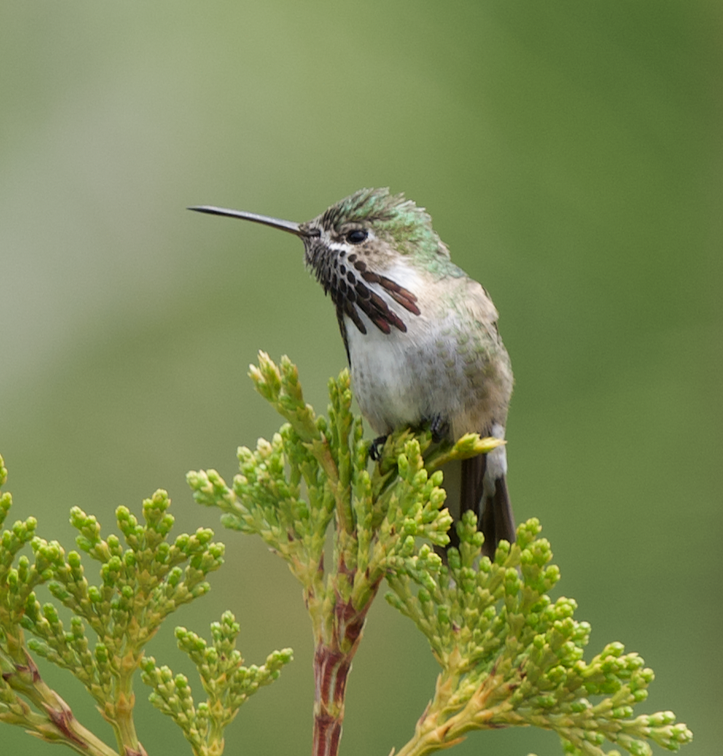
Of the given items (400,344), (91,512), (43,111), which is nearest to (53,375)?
(91,512)

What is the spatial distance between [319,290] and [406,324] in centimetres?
204

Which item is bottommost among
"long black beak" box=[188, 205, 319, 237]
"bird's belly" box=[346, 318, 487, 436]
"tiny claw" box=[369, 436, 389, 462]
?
"tiny claw" box=[369, 436, 389, 462]

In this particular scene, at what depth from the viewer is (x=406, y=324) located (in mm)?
1976

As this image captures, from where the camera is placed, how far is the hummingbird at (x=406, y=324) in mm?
1963

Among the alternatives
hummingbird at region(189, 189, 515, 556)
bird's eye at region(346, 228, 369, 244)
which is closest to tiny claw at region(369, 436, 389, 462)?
hummingbird at region(189, 189, 515, 556)

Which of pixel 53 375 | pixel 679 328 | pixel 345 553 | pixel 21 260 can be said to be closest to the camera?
pixel 345 553

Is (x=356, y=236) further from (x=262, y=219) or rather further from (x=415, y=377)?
(x=415, y=377)

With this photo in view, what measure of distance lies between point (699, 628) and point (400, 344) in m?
1.97

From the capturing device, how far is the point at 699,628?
3277mm

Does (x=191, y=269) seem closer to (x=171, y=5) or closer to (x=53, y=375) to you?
(x=53, y=375)

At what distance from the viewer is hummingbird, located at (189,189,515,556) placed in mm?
1963

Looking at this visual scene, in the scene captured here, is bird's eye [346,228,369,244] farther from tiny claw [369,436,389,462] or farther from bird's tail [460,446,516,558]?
bird's tail [460,446,516,558]

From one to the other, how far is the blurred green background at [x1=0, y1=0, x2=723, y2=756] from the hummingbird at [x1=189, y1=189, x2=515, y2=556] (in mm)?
1350

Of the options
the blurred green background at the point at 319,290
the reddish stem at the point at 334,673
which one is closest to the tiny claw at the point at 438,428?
the reddish stem at the point at 334,673
